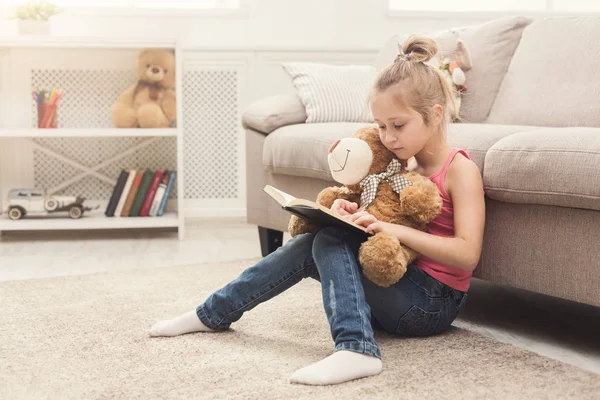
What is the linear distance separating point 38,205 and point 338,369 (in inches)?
85.6

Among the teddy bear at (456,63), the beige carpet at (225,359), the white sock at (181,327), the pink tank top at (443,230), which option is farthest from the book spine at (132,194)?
the pink tank top at (443,230)

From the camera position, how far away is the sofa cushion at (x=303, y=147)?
2.20 m

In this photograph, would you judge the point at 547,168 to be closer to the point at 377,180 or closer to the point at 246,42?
the point at 377,180

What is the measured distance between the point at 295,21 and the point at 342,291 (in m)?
2.28

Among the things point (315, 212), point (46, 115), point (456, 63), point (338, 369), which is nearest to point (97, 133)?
point (46, 115)

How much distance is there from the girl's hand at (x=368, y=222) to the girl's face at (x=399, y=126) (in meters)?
0.15

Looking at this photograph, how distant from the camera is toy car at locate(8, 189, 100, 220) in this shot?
3.15m

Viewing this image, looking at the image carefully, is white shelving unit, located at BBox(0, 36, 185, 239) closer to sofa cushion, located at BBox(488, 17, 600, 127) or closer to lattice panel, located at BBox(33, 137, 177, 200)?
lattice panel, located at BBox(33, 137, 177, 200)

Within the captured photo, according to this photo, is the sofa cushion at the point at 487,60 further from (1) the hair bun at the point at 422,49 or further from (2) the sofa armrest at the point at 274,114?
(1) the hair bun at the point at 422,49

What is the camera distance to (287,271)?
153 centimetres

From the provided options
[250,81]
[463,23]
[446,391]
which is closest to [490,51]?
[463,23]

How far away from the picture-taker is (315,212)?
55.9 inches

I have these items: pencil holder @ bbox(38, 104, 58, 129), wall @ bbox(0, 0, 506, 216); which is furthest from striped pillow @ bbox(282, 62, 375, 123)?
pencil holder @ bbox(38, 104, 58, 129)

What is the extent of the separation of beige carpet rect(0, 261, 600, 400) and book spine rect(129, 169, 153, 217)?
122 centimetres
